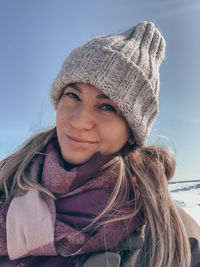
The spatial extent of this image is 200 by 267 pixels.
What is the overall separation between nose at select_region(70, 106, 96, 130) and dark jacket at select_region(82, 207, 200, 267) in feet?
1.84

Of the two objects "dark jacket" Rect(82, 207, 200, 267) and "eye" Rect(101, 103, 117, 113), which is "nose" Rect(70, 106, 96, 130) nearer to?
"eye" Rect(101, 103, 117, 113)

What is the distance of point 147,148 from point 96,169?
1.69ft

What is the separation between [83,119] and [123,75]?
1.02 ft

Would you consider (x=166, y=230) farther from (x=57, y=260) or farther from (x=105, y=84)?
(x=105, y=84)

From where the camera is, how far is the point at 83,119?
121 cm

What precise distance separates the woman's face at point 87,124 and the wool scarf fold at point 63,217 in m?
0.06

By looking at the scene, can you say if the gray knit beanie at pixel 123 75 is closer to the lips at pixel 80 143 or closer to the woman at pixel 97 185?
the woman at pixel 97 185

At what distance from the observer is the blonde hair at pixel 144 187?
1218 millimetres

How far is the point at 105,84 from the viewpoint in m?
1.21

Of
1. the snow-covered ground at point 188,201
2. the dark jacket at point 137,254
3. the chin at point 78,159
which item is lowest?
the snow-covered ground at point 188,201

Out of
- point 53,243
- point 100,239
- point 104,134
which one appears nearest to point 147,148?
point 104,134

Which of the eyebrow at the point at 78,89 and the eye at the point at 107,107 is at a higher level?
the eyebrow at the point at 78,89

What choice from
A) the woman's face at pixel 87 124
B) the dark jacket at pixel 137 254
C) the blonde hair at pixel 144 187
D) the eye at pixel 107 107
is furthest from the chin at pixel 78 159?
the dark jacket at pixel 137 254

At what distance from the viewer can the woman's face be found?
123 centimetres
